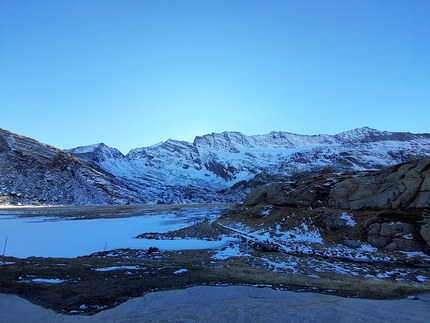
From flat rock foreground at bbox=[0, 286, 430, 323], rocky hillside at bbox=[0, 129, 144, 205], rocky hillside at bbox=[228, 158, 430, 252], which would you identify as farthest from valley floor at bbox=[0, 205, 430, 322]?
rocky hillside at bbox=[0, 129, 144, 205]

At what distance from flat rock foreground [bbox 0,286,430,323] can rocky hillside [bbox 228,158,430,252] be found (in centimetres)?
1110

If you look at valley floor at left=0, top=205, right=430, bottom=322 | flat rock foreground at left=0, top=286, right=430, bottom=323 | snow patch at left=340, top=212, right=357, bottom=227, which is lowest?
valley floor at left=0, top=205, right=430, bottom=322

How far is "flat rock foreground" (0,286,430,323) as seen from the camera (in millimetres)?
8141

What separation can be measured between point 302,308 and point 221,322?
279 centimetres

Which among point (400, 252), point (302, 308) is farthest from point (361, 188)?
point (302, 308)

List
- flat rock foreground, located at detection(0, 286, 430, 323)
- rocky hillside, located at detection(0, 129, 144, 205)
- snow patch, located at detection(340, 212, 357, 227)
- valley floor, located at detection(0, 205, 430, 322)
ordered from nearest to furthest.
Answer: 1. flat rock foreground, located at detection(0, 286, 430, 323)
2. valley floor, located at detection(0, 205, 430, 322)
3. snow patch, located at detection(340, 212, 357, 227)
4. rocky hillside, located at detection(0, 129, 144, 205)

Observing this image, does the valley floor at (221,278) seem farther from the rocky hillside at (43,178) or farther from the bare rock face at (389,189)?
the rocky hillside at (43,178)

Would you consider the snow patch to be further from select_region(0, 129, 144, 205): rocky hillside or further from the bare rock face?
select_region(0, 129, 144, 205): rocky hillside

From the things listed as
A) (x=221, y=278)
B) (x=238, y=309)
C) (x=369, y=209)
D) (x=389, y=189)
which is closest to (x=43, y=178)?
(x=369, y=209)

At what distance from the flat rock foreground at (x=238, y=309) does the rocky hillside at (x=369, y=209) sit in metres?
11.1

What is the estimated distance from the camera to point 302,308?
29.3 feet

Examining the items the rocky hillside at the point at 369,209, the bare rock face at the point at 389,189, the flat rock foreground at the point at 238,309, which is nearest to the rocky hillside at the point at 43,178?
the rocky hillside at the point at 369,209

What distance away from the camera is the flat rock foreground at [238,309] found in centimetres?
814

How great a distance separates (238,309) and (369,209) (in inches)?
824
